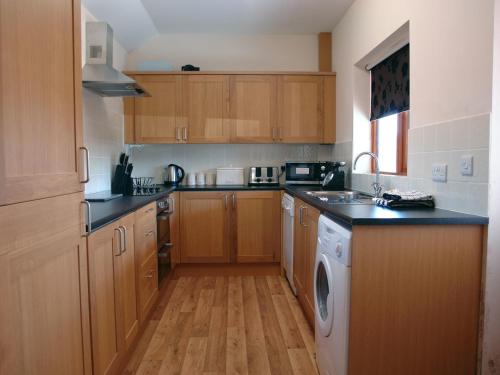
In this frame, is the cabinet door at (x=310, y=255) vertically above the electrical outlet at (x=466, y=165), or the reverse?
the electrical outlet at (x=466, y=165)

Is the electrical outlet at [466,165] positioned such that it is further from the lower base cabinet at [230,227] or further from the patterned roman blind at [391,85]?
the lower base cabinet at [230,227]

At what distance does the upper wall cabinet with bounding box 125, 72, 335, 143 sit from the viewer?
3.67 meters

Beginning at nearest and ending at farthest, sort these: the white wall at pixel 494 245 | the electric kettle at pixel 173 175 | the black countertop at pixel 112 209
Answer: the white wall at pixel 494 245 → the black countertop at pixel 112 209 → the electric kettle at pixel 173 175

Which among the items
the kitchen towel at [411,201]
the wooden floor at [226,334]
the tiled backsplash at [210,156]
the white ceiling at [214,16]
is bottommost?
the wooden floor at [226,334]

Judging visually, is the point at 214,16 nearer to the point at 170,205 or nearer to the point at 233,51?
the point at 233,51

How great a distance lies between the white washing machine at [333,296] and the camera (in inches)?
58.4

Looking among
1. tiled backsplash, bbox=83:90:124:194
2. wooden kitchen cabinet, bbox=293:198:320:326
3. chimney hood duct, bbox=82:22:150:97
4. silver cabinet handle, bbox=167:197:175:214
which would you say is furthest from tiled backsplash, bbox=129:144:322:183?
chimney hood duct, bbox=82:22:150:97

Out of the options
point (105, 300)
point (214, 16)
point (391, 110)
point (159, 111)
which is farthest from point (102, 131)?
point (391, 110)

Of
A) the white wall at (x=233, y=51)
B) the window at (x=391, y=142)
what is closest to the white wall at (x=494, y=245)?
the window at (x=391, y=142)

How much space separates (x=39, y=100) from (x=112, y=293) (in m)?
1.01

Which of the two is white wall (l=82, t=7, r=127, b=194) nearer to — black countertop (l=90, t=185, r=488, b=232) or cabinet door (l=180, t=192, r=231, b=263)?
cabinet door (l=180, t=192, r=231, b=263)

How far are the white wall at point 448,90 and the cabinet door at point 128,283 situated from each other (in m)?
1.67

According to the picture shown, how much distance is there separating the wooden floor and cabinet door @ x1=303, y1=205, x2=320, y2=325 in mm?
157

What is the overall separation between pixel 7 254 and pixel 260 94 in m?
3.12
